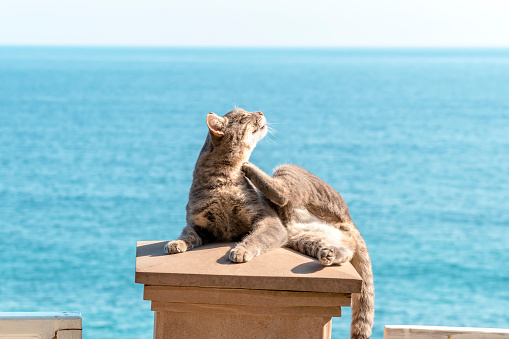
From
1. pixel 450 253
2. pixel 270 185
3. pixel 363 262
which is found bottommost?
pixel 450 253

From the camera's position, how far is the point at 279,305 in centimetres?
258

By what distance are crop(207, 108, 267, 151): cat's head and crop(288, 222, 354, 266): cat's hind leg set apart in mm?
525

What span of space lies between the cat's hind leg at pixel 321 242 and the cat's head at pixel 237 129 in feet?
1.72

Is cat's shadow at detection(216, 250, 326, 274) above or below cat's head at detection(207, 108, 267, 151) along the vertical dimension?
below

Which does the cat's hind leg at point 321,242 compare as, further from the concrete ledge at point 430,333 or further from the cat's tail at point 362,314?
the concrete ledge at point 430,333

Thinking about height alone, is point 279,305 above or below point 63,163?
above

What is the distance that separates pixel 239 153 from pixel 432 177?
32.1 meters

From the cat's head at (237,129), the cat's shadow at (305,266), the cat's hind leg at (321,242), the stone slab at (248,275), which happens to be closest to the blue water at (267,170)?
the cat's head at (237,129)

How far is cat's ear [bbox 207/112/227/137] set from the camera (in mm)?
3541

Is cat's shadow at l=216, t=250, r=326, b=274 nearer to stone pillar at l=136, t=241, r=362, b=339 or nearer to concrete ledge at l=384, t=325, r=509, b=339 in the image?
stone pillar at l=136, t=241, r=362, b=339

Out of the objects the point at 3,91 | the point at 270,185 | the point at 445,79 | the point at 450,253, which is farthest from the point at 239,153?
the point at 445,79

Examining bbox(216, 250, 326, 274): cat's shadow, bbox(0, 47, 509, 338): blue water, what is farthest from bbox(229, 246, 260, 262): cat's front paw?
bbox(0, 47, 509, 338): blue water

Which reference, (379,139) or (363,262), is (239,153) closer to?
(363,262)

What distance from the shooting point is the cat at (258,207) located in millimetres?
3270
